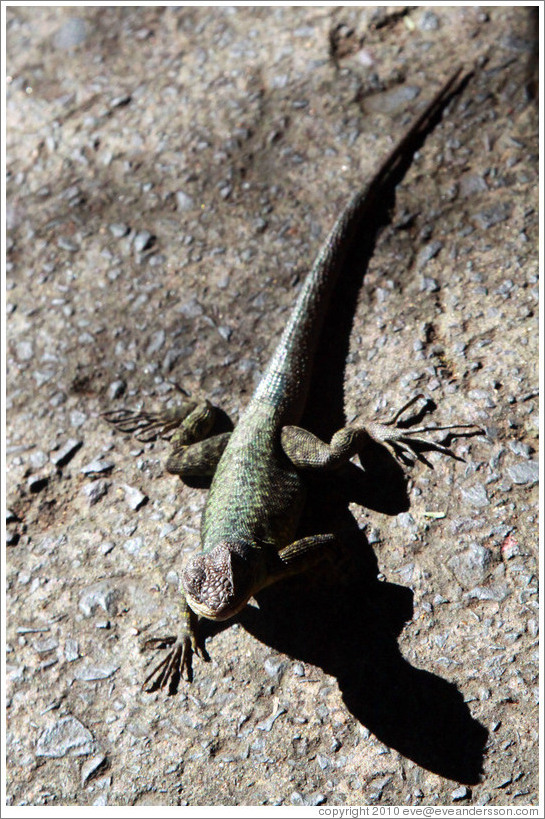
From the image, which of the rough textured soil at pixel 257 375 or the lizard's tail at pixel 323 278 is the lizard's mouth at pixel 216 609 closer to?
the rough textured soil at pixel 257 375

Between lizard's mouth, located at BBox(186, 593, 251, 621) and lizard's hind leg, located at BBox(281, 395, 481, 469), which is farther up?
lizard's mouth, located at BBox(186, 593, 251, 621)

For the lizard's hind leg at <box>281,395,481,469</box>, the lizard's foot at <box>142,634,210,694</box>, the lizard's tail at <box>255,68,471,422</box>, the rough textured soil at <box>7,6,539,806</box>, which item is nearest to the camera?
the rough textured soil at <box>7,6,539,806</box>

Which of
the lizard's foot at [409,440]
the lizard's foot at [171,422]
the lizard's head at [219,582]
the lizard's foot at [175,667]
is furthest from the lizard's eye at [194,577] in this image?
the lizard's foot at [409,440]

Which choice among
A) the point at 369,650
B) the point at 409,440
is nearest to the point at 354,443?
the point at 409,440

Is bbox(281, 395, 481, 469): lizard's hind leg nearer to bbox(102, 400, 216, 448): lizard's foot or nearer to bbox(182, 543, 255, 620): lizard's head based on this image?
bbox(102, 400, 216, 448): lizard's foot

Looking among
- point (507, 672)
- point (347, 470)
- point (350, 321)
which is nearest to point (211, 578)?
point (347, 470)

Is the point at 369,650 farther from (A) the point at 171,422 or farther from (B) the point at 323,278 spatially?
(B) the point at 323,278

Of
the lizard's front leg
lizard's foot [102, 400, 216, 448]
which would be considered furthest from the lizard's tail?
the lizard's front leg
